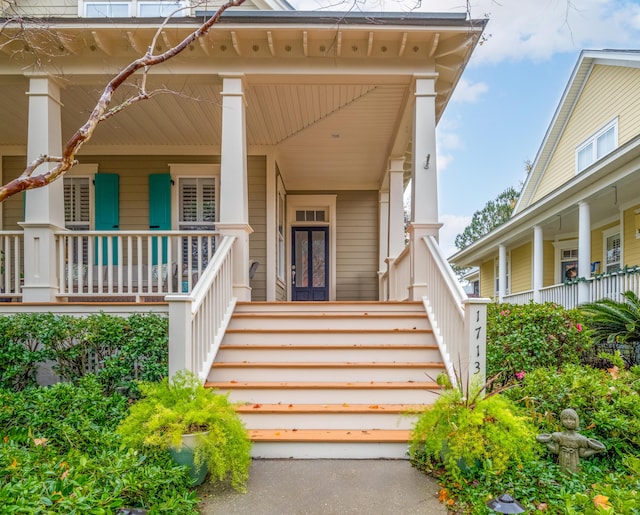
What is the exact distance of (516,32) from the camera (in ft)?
14.1

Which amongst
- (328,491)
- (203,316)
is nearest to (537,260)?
(203,316)

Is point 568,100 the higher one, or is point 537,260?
point 568,100

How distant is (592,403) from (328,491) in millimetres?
2053

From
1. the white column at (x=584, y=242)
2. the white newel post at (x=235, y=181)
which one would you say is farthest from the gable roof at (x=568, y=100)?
the white newel post at (x=235, y=181)

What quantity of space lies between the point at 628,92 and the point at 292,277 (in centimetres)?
794

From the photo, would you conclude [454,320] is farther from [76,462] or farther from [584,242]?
[584,242]

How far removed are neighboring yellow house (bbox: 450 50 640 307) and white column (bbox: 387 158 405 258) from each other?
2340mm

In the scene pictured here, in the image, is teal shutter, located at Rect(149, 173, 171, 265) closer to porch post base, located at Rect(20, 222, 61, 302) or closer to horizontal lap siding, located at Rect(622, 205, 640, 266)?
porch post base, located at Rect(20, 222, 61, 302)

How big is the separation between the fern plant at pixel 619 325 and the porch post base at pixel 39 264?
20.4ft

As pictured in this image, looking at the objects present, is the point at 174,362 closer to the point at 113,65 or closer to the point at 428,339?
the point at 428,339

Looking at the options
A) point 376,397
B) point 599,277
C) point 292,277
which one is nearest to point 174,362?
point 376,397

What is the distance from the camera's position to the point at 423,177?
505 centimetres

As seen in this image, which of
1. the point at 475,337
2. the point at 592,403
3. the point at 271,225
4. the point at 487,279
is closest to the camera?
the point at 592,403

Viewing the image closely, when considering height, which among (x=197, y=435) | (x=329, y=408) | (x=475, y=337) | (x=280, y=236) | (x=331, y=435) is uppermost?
(x=280, y=236)
